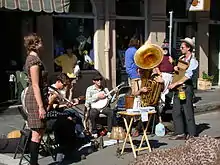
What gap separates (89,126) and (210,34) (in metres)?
10.9

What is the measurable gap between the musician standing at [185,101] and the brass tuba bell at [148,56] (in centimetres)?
79

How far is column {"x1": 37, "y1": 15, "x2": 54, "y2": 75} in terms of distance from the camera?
1227cm

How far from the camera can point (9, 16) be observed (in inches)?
471

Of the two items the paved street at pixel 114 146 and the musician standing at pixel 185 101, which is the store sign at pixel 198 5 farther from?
the musician standing at pixel 185 101

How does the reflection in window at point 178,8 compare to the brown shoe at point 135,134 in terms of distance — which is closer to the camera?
the brown shoe at point 135,134

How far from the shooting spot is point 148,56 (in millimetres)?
8070

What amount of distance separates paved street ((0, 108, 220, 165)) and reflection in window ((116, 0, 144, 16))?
4.43 meters

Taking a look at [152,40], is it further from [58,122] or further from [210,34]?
[58,122]

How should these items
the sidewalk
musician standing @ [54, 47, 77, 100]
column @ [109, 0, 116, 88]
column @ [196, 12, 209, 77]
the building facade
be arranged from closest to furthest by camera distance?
the sidewalk
the building facade
musician standing @ [54, 47, 77, 100]
column @ [109, 0, 116, 88]
column @ [196, 12, 209, 77]

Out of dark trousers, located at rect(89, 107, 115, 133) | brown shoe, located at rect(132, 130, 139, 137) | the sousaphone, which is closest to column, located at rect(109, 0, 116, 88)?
dark trousers, located at rect(89, 107, 115, 133)

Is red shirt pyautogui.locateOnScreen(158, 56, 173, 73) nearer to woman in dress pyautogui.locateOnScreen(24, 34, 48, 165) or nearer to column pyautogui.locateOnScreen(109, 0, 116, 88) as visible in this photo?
column pyautogui.locateOnScreen(109, 0, 116, 88)

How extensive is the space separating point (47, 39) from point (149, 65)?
16.5 ft

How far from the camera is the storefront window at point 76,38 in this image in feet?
42.7

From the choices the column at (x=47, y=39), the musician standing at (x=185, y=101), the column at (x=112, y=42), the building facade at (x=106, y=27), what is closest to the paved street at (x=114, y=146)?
the musician standing at (x=185, y=101)
